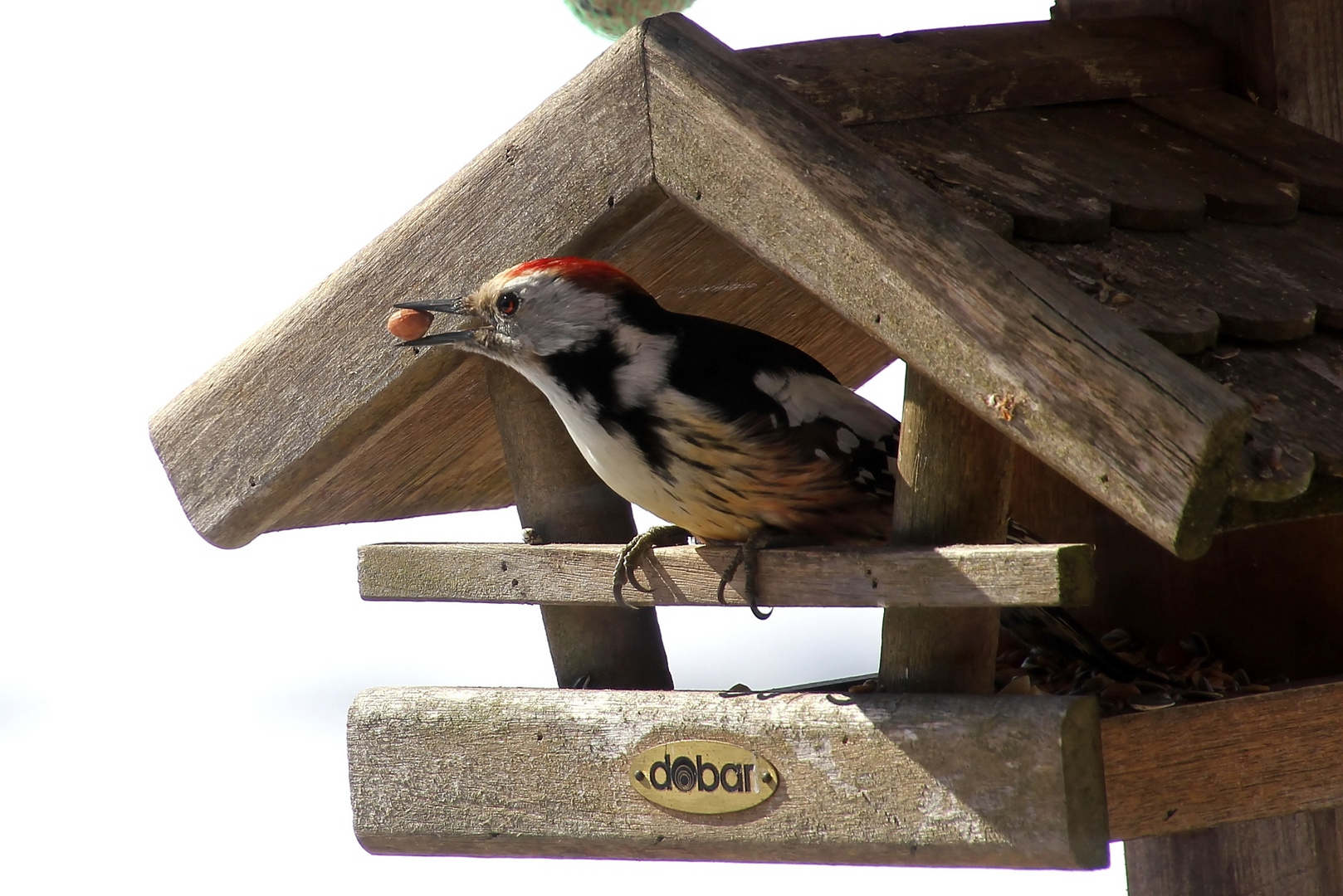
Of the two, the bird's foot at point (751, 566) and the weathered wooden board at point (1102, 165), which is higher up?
the weathered wooden board at point (1102, 165)

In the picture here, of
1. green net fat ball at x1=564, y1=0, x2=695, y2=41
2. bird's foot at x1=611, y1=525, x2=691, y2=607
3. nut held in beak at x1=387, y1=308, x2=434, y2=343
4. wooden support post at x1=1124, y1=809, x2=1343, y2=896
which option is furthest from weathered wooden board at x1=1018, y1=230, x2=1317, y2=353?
green net fat ball at x1=564, y1=0, x2=695, y2=41

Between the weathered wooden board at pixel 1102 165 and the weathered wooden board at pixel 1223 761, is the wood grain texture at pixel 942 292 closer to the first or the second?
the weathered wooden board at pixel 1102 165

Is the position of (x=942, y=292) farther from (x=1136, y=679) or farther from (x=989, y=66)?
(x=1136, y=679)

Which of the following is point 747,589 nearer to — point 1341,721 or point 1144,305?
point 1144,305

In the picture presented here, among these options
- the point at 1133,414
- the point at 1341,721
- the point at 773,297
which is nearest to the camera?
the point at 1133,414

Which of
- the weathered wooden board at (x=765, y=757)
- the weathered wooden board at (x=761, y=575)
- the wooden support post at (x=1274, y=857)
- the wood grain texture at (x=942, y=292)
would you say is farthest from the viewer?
the wooden support post at (x=1274, y=857)

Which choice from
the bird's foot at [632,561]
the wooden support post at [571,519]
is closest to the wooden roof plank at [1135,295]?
the bird's foot at [632,561]

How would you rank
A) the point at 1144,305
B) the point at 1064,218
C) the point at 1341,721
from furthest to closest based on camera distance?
the point at 1341,721
the point at 1064,218
the point at 1144,305

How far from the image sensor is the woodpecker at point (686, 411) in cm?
198

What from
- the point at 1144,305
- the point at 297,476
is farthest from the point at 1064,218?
the point at 297,476

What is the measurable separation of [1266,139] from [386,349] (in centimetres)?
126

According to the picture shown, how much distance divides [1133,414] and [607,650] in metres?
1.17

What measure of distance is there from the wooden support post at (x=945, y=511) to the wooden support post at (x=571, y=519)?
56cm

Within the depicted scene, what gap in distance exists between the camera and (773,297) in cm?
250
